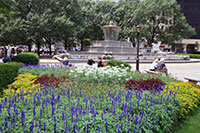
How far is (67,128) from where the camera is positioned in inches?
140

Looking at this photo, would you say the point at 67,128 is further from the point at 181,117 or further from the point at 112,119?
the point at 181,117

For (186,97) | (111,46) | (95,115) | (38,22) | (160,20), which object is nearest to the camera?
(95,115)

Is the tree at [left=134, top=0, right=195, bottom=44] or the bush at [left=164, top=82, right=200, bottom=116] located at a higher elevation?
the tree at [left=134, top=0, right=195, bottom=44]

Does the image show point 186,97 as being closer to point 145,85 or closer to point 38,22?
point 145,85

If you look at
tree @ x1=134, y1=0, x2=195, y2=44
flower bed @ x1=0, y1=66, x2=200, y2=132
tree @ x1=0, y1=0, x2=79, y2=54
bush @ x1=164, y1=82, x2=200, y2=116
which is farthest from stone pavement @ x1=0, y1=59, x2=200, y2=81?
tree @ x1=134, y1=0, x2=195, y2=44

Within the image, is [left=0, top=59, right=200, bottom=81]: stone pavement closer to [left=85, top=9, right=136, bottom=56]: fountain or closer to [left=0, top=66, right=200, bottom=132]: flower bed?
[left=0, top=66, right=200, bottom=132]: flower bed

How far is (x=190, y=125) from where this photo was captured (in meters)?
5.66

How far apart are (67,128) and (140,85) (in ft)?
14.3

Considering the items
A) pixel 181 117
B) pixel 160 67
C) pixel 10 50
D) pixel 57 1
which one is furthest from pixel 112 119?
pixel 57 1

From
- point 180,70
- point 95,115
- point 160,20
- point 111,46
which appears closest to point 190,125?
point 95,115

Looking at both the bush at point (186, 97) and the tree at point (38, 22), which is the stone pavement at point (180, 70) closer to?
the bush at point (186, 97)

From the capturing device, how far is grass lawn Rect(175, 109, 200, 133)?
5328mm

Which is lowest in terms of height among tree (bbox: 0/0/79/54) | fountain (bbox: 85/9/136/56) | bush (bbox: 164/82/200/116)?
bush (bbox: 164/82/200/116)

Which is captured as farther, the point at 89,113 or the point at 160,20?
the point at 160,20
